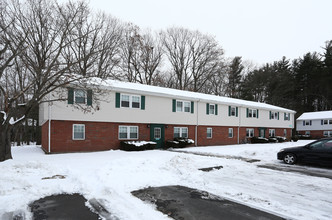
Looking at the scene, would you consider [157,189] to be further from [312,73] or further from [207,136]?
[312,73]

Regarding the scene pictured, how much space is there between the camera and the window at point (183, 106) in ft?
70.7

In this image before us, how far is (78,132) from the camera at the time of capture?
53.2ft

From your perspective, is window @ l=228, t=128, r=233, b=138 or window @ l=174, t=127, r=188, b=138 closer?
window @ l=174, t=127, r=188, b=138

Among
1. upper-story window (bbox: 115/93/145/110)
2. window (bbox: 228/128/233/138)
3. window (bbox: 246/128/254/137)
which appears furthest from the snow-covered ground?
window (bbox: 246/128/254/137)

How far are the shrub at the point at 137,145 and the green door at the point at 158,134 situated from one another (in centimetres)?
141

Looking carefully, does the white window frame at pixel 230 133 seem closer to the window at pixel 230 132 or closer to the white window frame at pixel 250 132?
the window at pixel 230 132

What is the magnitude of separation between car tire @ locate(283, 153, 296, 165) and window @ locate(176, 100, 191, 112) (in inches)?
441

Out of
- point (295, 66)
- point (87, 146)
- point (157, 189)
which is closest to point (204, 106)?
point (87, 146)

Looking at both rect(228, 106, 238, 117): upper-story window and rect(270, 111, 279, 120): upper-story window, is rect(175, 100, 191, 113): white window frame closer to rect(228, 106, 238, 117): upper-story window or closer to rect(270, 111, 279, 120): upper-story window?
rect(228, 106, 238, 117): upper-story window

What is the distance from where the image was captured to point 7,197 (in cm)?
559

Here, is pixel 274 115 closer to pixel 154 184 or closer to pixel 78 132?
pixel 78 132

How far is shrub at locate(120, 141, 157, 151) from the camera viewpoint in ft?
56.2

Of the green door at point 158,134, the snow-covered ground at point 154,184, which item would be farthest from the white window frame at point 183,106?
the snow-covered ground at point 154,184

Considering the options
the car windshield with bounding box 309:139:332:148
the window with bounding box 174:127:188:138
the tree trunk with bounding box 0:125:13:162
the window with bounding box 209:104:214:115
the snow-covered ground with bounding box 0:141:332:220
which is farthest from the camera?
the window with bounding box 209:104:214:115
